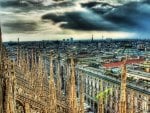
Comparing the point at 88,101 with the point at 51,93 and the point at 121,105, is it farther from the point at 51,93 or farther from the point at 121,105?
the point at 121,105

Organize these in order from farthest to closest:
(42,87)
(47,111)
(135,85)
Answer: (135,85) → (42,87) → (47,111)

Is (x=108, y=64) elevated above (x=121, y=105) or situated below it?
below

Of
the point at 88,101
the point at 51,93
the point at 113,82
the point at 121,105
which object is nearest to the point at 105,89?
the point at 113,82

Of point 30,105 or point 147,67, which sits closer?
point 30,105

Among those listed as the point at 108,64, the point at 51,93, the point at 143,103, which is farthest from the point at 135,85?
the point at 108,64

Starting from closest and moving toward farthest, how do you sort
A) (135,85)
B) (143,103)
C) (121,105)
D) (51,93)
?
1. (121,105)
2. (51,93)
3. (143,103)
4. (135,85)

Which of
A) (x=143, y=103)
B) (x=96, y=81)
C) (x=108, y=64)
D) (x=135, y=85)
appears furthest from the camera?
(x=108, y=64)

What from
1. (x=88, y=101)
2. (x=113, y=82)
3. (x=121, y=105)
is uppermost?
(x=121, y=105)

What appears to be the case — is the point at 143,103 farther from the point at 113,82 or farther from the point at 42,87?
the point at 42,87

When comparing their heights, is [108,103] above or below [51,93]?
below
